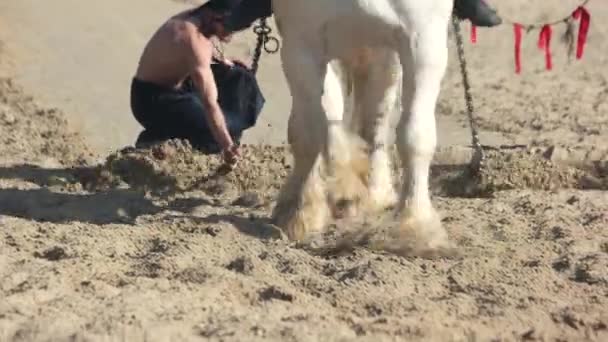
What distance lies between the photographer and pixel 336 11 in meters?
4.83

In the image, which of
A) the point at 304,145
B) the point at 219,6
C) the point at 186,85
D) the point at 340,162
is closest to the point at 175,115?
the point at 186,85

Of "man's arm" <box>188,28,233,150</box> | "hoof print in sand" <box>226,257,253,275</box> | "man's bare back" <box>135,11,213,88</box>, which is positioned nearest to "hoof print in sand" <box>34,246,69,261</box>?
"hoof print in sand" <box>226,257,253,275</box>

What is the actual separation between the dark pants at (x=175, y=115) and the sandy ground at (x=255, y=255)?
0.85ft

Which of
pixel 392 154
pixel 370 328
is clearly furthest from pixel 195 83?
pixel 370 328

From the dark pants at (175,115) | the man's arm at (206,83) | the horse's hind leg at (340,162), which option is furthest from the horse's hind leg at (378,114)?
the dark pants at (175,115)

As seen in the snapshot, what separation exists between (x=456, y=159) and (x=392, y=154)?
2.49 ft

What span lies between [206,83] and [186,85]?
0.59 metres

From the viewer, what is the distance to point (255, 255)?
15.6 feet

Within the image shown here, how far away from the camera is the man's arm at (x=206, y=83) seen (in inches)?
266

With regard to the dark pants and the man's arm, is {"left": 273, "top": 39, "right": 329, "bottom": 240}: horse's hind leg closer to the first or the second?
the man's arm

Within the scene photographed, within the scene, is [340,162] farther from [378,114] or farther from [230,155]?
[230,155]

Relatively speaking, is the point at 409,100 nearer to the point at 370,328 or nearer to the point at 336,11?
the point at 336,11

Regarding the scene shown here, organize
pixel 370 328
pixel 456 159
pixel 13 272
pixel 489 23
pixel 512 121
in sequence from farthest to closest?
pixel 512 121
pixel 456 159
pixel 489 23
pixel 13 272
pixel 370 328

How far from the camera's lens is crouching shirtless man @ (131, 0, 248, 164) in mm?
6793
